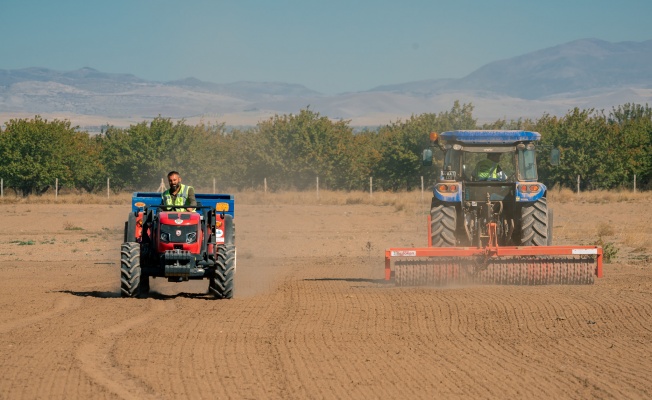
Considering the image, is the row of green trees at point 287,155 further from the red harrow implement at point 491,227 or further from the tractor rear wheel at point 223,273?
the tractor rear wheel at point 223,273

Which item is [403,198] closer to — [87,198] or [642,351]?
[87,198]

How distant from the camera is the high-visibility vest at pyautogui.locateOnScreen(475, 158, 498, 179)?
17.4 metres

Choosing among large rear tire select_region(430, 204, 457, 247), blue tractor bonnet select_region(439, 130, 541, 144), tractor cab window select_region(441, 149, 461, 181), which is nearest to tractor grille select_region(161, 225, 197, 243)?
large rear tire select_region(430, 204, 457, 247)

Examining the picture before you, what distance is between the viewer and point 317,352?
1066 centimetres

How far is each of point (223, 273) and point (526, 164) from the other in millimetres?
5734

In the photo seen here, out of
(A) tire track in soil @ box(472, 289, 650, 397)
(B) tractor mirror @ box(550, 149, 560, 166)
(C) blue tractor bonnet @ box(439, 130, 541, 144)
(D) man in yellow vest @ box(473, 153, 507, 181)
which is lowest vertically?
(A) tire track in soil @ box(472, 289, 650, 397)

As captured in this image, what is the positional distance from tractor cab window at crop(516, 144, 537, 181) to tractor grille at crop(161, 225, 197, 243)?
234 inches

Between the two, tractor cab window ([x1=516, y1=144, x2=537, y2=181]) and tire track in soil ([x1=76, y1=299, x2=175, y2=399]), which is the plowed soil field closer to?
tire track in soil ([x1=76, y1=299, x2=175, y2=399])

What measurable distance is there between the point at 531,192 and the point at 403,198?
1347 inches

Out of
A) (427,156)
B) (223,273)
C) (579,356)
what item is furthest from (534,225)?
(579,356)

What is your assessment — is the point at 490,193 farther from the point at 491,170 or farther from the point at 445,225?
the point at 445,225

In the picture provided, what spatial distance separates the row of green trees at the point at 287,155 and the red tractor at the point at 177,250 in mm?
42059

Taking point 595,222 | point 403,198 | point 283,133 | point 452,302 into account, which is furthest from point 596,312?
point 283,133

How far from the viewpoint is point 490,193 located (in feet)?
56.7
